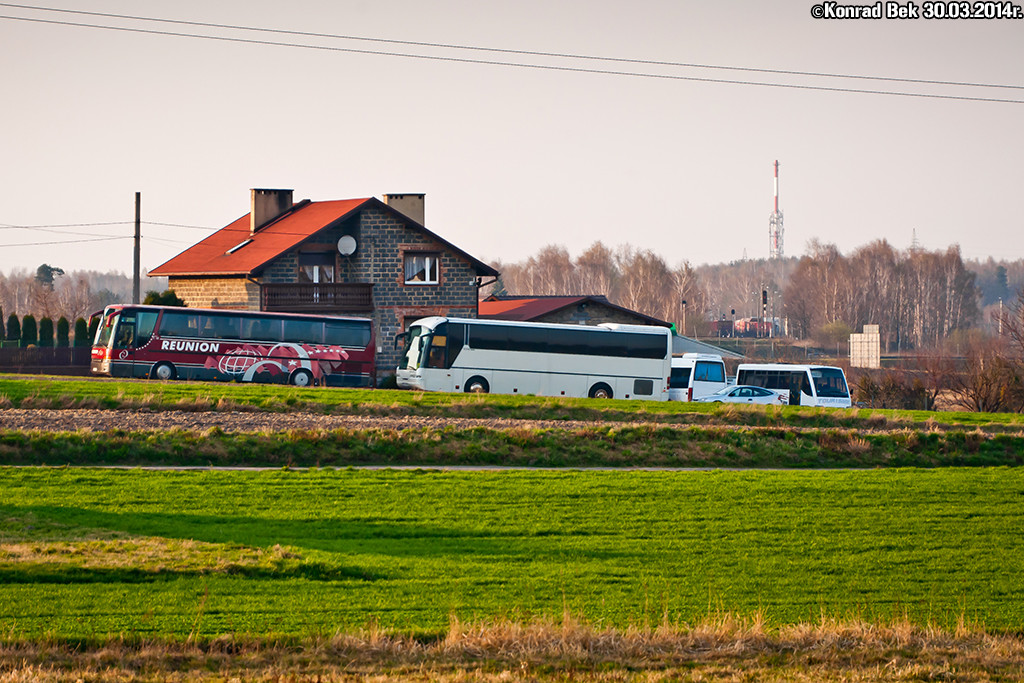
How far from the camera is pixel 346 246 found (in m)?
52.4

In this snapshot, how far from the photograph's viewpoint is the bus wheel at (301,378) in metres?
42.2

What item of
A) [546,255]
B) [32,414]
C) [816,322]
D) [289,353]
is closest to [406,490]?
[32,414]

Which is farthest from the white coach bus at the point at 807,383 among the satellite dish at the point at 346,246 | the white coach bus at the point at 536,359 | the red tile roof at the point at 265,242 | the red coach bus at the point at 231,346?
the satellite dish at the point at 346,246

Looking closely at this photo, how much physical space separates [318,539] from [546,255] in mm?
155095

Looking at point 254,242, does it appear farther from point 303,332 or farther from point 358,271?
point 303,332

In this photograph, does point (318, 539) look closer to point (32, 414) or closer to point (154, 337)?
point (32, 414)

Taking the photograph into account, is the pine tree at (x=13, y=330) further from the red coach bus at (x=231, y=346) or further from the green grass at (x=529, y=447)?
the green grass at (x=529, y=447)

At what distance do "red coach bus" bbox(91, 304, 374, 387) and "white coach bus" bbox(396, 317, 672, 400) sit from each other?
2.31m

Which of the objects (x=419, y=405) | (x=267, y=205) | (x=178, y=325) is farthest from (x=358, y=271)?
(x=419, y=405)

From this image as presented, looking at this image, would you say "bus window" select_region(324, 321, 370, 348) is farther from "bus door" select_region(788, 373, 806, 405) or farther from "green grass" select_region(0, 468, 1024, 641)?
"green grass" select_region(0, 468, 1024, 641)

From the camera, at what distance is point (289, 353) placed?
4194cm

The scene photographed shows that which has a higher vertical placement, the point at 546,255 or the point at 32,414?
Answer: the point at 546,255

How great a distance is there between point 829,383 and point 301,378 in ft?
73.5

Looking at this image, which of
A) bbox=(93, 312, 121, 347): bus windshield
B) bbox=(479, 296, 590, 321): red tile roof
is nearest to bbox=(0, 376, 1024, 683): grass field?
bbox=(93, 312, 121, 347): bus windshield
